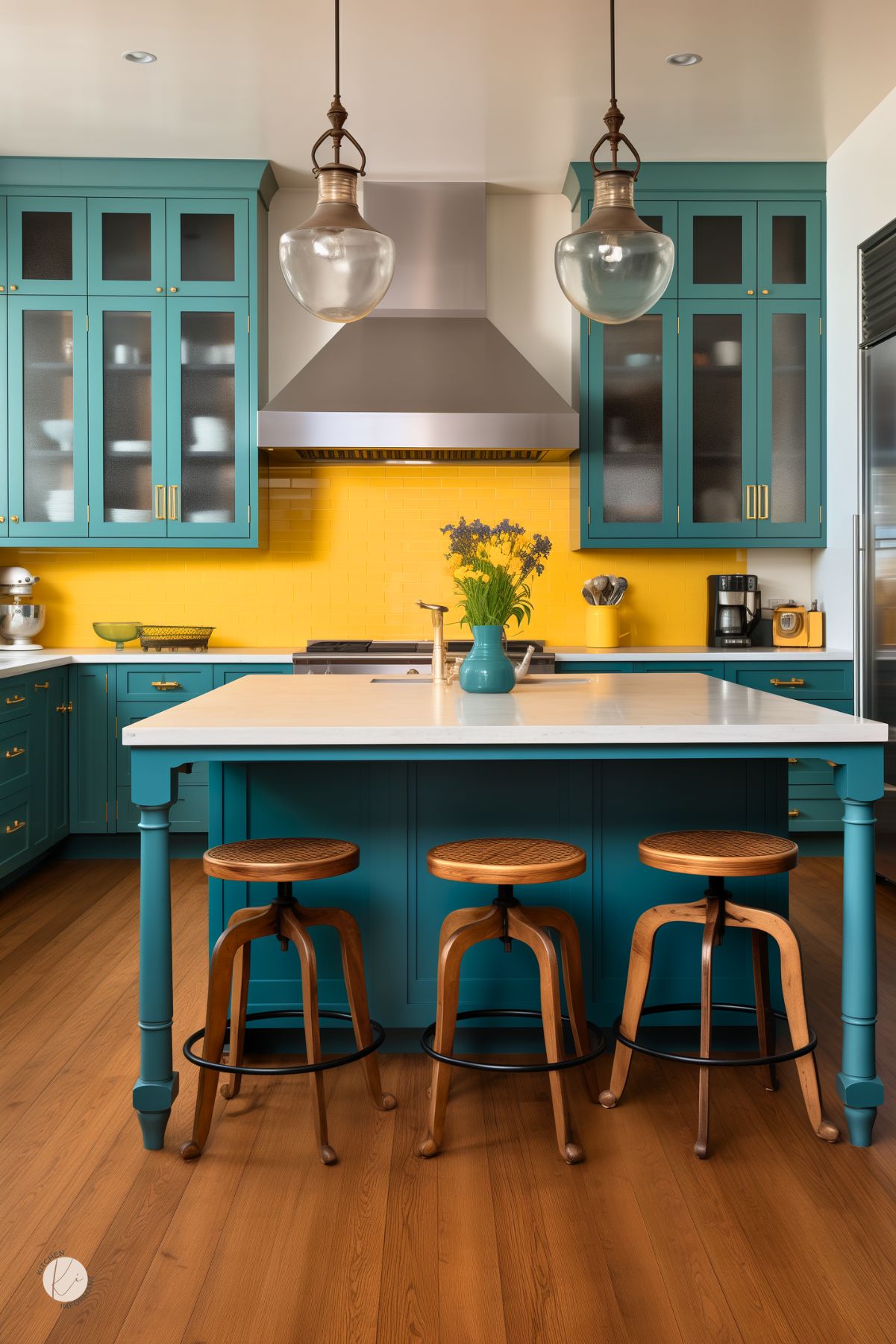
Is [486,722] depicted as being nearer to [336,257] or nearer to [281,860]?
[281,860]

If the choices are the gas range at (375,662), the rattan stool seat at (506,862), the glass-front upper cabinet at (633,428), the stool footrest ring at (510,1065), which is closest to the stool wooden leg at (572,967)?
the stool footrest ring at (510,1065)

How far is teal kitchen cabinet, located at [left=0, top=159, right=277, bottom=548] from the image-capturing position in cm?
464

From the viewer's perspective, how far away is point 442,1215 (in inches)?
72.3

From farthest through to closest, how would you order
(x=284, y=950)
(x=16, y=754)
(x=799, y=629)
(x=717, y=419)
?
(x=799, y=629)
(x=717, y=419)
(x=16, y=754)
(x=284, y=950)

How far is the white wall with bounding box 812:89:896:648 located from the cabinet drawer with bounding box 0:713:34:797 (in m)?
3.46

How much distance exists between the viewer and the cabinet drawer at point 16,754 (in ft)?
12.8

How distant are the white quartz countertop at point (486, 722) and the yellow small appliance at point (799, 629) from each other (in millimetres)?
2417

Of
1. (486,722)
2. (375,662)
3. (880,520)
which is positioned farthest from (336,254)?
(880,520)

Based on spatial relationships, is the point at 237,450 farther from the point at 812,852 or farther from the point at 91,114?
the point at 812,852

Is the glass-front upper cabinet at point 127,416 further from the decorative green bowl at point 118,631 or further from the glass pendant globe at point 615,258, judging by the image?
the glass pendant globe at point 615,258

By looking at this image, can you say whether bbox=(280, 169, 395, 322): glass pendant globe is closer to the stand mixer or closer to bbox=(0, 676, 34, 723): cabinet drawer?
bbox=(0, 676, 34, 723): cabinet drawer

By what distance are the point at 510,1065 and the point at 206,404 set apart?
3.37 meters

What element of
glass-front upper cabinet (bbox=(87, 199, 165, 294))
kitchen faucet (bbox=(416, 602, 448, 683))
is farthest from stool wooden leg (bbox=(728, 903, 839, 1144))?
glass-front upper cabinet (bbox=(87, 199, 165, 294))

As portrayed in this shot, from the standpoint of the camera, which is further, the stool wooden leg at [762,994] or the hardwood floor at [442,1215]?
the stool wooden leg at [762,994]
